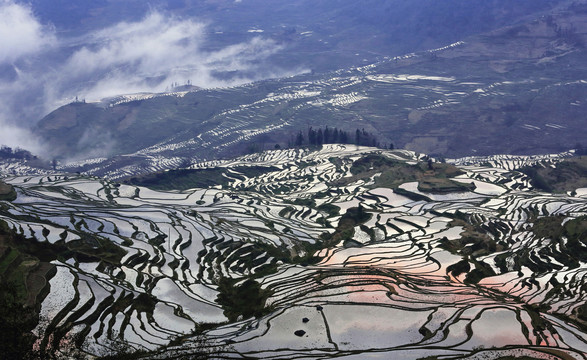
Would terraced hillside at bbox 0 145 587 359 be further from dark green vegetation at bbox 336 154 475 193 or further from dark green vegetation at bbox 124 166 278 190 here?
dark green vegetation at bbox 124 166 278 190

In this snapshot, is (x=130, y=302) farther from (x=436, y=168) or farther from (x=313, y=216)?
(x=436, y=168)

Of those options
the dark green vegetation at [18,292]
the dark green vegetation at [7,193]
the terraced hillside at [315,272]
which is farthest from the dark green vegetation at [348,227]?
the dark green vegetation at [7,193]

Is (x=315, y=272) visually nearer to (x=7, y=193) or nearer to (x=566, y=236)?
(x=566, y=236)

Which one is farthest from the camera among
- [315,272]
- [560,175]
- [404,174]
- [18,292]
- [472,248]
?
[560,175]

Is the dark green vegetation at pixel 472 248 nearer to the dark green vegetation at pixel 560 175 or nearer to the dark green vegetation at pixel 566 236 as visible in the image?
the dark green vegetation at pixel 566 236

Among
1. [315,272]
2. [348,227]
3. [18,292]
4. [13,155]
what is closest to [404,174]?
[348,227]
